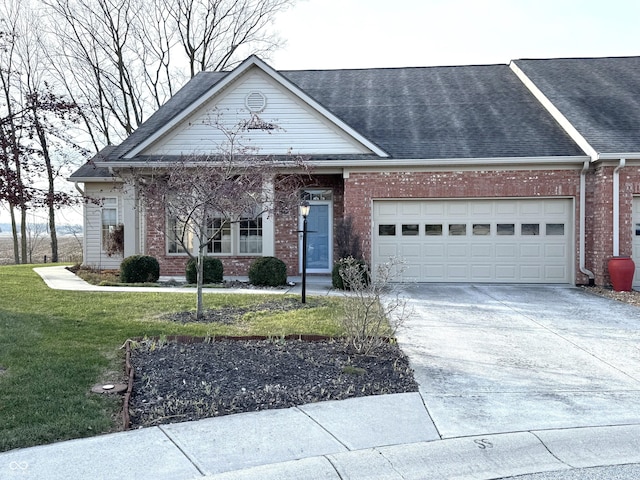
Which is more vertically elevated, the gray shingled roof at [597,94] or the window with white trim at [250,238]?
the gray shingled roof at [597,94]

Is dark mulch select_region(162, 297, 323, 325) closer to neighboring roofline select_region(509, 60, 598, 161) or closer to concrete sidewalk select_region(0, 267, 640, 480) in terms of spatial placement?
concrete sidewalk select_region(0, 267, 640, 480)

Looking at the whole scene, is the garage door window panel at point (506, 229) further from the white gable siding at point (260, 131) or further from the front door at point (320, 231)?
the white gable siding at point (260, 131)

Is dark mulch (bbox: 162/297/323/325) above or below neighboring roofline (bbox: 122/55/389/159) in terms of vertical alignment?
below

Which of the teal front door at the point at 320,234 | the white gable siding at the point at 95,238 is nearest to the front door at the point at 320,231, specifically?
the teal front door at the point at 320,234

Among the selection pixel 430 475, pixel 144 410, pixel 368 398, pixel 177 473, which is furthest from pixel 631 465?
pixel 144 410

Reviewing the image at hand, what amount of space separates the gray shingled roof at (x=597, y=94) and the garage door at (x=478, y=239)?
5.88ft

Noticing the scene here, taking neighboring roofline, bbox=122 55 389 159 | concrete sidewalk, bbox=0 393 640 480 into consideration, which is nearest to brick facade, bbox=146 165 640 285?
neighboring roofline, bbox=122 55 389 159

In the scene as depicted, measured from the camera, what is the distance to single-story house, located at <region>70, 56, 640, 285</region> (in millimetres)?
12648

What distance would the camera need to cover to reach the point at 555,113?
1404cm

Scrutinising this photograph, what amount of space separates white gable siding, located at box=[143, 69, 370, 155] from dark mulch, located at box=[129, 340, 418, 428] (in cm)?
792

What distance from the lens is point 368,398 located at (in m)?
4.84

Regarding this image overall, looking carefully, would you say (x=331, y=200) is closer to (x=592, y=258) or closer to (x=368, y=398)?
(x=592, y=258)

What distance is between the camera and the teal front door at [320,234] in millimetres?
14672

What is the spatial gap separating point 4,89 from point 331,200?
1931 centimetres
